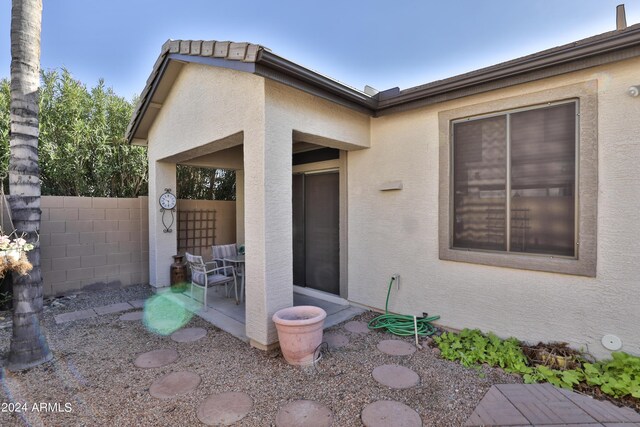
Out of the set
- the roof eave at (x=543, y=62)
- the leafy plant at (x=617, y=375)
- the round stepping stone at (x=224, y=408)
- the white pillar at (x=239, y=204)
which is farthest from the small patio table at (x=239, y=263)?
the leafy plant at (x=617, y=375)

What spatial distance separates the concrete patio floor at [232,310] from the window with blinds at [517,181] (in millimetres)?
2354

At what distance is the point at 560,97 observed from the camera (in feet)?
12.2

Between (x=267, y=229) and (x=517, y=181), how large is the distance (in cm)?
337

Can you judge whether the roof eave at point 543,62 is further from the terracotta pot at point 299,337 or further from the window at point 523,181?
the terracotta pot at point 299,337

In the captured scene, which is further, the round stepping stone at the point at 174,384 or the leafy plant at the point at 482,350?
the leafy plant at the point at 482,350

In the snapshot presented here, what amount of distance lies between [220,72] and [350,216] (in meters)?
3.33

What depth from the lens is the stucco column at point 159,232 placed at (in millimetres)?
7043

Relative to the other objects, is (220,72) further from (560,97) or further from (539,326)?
(539,326)

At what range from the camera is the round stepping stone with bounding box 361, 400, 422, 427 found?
2746mm

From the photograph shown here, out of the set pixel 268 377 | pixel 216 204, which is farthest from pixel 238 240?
pixel 268 377

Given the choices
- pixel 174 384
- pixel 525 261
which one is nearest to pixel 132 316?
pixel 174 384

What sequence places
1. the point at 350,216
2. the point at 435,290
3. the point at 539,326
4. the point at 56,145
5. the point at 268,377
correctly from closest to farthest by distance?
the point at 268,377
the point at 539,326
the point at 435,290
the point at 350,216
the point at 56,145

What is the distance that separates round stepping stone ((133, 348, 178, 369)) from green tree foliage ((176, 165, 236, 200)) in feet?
24.4

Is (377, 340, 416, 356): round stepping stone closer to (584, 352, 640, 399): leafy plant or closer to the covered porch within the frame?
the covered porch
